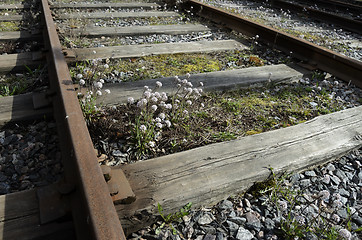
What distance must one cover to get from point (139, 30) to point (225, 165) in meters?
3.44

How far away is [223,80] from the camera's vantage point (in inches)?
123

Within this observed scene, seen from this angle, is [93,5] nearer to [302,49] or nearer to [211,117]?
[302,49]

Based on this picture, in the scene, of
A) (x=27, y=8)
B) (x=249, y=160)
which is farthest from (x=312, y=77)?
(x=27, y=8)

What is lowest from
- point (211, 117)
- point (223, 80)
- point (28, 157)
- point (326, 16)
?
point (28, 157)

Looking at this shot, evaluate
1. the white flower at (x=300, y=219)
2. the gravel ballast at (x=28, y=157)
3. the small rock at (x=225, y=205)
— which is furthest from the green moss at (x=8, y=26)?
the white flower at (x=300, y=219)

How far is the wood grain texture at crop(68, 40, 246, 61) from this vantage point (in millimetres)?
3545

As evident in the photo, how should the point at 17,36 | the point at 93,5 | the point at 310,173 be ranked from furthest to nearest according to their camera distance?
1. the point at 93,5
2. the point at 17,36
3. the point at 310,173

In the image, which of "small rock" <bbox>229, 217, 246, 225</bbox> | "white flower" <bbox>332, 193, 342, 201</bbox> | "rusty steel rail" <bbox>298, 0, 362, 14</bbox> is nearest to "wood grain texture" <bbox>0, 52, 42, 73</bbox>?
"small rock" <bbox>229, 217, 246, 225</bbox>

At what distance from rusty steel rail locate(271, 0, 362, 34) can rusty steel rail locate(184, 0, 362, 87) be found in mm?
2662

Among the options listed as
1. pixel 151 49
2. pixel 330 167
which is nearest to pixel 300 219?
pixel 330 167

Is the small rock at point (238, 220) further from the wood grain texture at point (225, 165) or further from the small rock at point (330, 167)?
the small rock at point (330, 167)

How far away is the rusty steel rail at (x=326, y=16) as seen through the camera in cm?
604

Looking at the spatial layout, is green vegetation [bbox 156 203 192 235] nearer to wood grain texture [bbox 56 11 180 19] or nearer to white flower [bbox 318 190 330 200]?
white flower [bbox 318 190 330 200]

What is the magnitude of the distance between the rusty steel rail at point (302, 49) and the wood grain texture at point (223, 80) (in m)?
0.31
